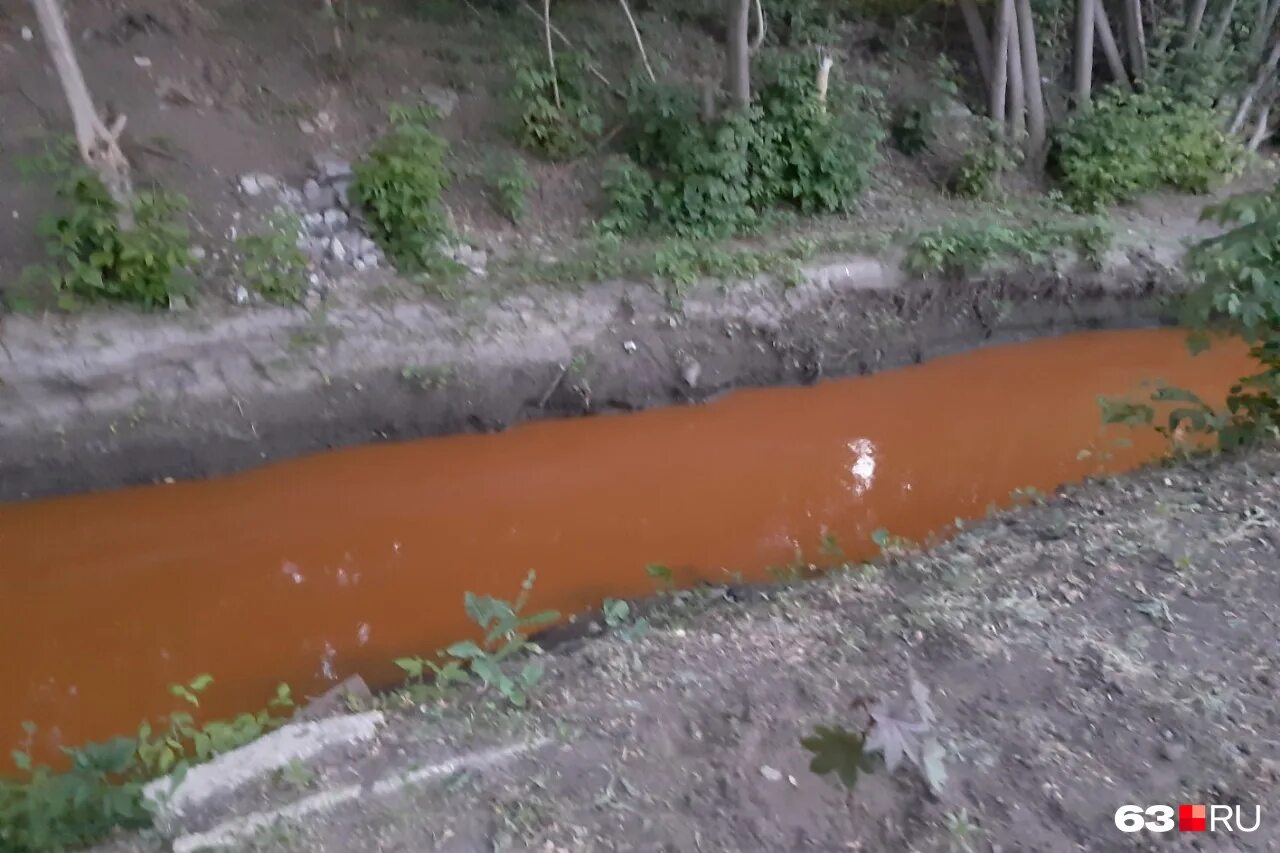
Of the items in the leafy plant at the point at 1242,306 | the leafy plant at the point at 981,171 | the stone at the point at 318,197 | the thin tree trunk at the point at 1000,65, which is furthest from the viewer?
the thin tree trunk at the point at 1000,65

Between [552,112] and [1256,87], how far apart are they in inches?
324

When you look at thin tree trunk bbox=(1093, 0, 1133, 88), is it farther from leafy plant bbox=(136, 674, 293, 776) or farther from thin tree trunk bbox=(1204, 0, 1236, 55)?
leafy plant bbox=(136, 674, 293, 776)

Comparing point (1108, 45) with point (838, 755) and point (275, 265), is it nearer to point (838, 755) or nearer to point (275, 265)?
point (275, 265)

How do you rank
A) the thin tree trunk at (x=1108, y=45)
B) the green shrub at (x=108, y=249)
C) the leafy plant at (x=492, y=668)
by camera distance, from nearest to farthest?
the leafy plant at (x=492, y=668), the green shrub at (x=108, y=249), the thin tree trunk at (x=1108, y=45)

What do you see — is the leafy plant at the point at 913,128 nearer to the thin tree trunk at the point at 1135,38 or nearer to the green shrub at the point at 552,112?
the thin tree trunk at the point at 1135,38

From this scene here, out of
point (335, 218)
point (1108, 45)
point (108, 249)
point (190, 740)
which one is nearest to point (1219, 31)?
point (1108, 45)

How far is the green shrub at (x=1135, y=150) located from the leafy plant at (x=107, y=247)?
8222mm

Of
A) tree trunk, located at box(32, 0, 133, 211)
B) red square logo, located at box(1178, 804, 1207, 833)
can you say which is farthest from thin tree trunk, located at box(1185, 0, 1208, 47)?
tree trunk, located at box(32, 0, 133, 211)

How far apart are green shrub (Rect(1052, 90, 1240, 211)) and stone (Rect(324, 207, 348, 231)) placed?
7.04m

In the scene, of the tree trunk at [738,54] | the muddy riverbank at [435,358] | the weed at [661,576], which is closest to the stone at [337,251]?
the muddy riverbank at [435,358]

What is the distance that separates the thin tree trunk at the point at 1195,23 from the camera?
389 inches

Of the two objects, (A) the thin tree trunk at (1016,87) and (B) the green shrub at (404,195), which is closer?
(B) the green shrub at (404,195)

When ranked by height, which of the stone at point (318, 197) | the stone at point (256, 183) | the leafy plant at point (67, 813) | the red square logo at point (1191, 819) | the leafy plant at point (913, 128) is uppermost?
the leafy plant at point (913, 128)

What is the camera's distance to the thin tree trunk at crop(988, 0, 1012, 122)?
9234 mm
